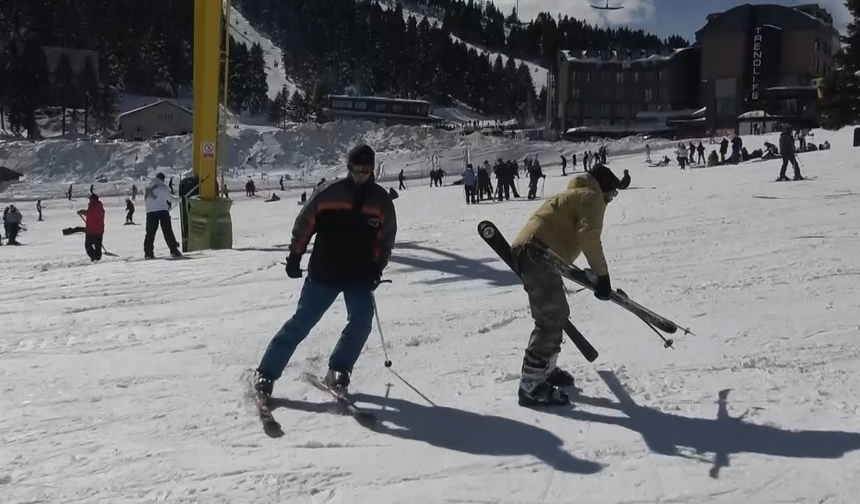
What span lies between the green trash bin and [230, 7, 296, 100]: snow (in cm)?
10262

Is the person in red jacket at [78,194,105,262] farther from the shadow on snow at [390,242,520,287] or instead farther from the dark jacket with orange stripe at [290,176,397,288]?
the dark jacket with orange stripe at [290,176,397,288]

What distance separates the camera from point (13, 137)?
71.4m

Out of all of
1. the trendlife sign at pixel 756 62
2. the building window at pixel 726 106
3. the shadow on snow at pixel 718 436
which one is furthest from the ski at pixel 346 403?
the building window at pixel 726 106

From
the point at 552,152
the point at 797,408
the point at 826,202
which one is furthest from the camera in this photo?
the point at 552,152

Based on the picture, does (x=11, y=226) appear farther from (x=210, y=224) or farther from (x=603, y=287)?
(x=603, y=287)

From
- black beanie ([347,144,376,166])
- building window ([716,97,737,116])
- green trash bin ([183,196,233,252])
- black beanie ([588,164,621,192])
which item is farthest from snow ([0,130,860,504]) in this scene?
building window ([716,97,737,116])

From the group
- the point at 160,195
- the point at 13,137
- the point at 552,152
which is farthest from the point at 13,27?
the point at 160,195

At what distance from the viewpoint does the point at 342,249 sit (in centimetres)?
405

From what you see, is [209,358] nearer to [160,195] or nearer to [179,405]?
[179,405]

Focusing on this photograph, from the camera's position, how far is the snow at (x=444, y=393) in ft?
10.9

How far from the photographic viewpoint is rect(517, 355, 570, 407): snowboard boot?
4.14 m

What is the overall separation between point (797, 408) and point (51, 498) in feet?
11.6

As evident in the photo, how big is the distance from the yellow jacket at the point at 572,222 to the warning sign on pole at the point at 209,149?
10328 millimetres

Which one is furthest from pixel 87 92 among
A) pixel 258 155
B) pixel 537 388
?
pixel 537 388
